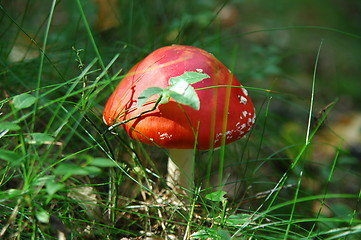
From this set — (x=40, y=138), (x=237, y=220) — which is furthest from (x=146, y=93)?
(x=237, y=220)

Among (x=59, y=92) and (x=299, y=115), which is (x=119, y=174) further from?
(x=299, y=115)

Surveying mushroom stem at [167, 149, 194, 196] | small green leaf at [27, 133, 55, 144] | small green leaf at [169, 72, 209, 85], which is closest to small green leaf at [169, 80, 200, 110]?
small green leaf at [169, 72, 209, 85]

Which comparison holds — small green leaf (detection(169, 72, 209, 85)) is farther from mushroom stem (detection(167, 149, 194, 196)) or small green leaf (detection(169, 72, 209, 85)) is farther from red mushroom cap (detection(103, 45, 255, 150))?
mushroom stem (detection(167, 149, 194, 196))

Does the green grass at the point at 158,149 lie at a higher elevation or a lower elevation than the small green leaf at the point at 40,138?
lower

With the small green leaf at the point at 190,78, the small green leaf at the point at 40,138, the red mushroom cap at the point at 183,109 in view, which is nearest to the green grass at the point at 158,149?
the small green leaf at the point at 40,138

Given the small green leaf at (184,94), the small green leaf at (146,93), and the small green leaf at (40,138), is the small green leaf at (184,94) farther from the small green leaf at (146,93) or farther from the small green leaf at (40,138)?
→ the small green leaf at (40,138)

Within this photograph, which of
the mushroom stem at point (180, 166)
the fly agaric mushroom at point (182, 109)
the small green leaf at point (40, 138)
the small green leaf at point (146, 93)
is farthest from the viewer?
the mushroom stem at point (180, 166)
